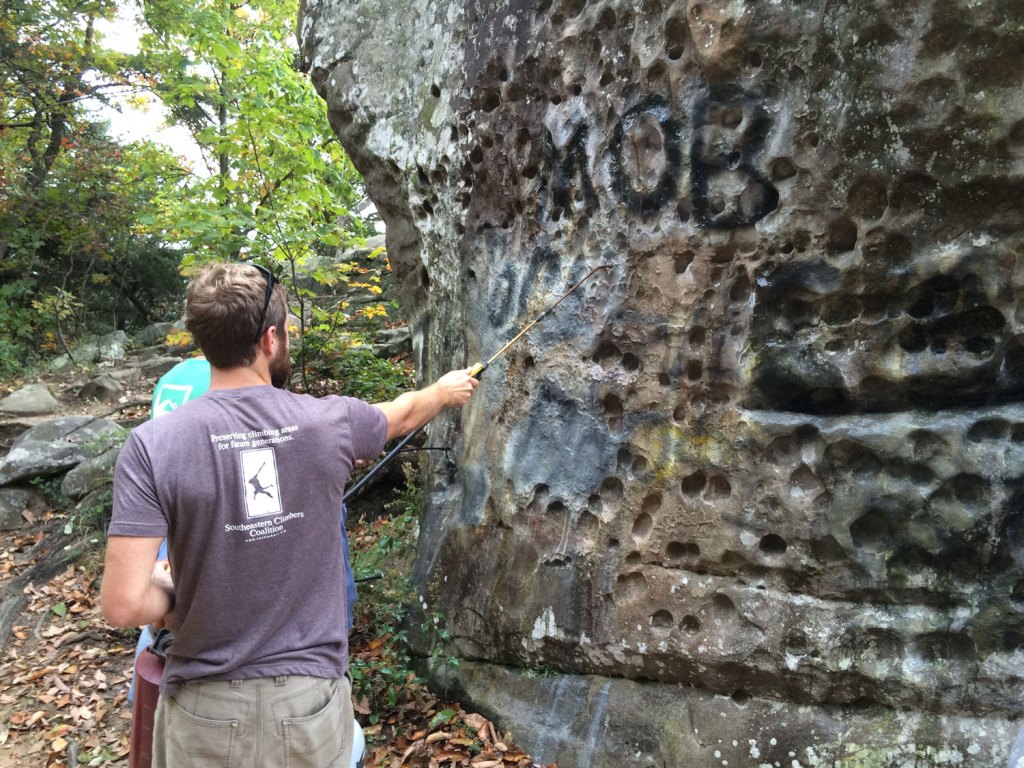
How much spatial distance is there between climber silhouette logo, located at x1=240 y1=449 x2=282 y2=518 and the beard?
358mm

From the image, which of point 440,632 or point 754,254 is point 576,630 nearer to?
point 440,632

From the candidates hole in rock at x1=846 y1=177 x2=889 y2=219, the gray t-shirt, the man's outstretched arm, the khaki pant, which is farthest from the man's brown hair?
hole in rock at x1=846 y1=177 x2=889 y2=219

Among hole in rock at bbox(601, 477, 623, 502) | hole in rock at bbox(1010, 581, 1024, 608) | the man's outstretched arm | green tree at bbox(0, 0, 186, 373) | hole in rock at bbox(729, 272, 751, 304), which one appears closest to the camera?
the man's outstretched arm

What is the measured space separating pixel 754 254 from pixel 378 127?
322cm

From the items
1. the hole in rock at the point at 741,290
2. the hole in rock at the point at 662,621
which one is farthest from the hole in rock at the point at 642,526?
the hole in rock at the point at 741,290

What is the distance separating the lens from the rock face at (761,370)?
9.59ft

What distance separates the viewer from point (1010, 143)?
108 inches

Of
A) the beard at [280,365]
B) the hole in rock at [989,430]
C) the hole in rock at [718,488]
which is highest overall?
A: the beard at [280,365]

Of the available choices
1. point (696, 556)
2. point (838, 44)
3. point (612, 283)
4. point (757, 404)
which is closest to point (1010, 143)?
point (838, 44)

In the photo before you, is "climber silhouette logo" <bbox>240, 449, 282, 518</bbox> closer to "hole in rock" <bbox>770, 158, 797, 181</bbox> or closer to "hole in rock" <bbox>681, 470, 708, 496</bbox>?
"hole in rock" <bbox>681, 470, 708, 496</bbox>

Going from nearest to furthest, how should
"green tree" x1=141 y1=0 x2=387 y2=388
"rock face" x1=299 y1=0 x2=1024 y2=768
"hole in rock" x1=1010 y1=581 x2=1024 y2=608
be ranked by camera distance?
"rock face" x1=299 y1=0 x2=1024 y2=768 → "hole in rock" x1=1010 y1=581 x2=1024 y2=608 → "green tree" x1=141 y1=0 x2=387 y2=388

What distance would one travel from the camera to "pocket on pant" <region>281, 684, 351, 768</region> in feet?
6.81

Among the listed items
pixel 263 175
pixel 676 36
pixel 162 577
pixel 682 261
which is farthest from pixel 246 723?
pixel 263 175

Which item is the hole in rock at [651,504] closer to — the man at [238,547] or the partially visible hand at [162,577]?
the man at [238,547]
